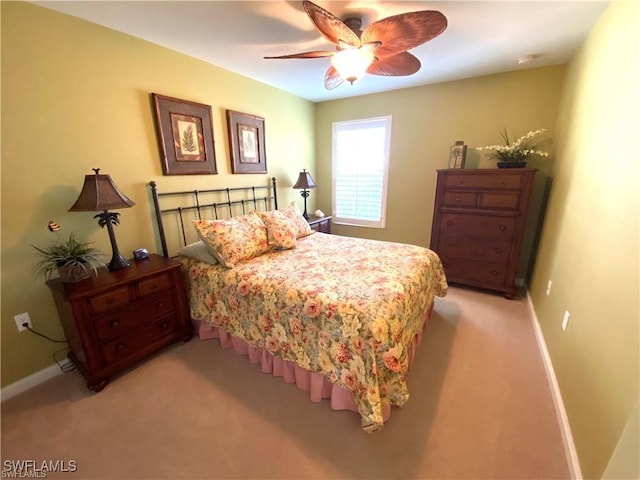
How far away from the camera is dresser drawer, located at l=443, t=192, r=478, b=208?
2.84m

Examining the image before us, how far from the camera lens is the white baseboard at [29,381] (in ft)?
5.59

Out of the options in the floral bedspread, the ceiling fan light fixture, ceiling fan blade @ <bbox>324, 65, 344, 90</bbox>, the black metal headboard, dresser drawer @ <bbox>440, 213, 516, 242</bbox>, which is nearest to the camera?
the floral bedspread

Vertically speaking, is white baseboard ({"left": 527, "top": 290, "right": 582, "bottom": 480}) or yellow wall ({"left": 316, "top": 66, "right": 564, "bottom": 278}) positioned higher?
yellow wall ({"left": 316, "top": 66, "right": 564, "bottom": 278})

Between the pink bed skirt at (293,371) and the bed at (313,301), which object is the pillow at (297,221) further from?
the pink bed skirt at (293,371)

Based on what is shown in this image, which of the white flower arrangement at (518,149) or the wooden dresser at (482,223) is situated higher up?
the white flower arrangement at (518,149)

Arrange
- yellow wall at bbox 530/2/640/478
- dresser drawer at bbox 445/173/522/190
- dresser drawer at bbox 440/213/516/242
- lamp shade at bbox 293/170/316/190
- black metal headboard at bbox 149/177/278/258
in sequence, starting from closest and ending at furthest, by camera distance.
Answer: yellow wall at bbox 530/2/640/478
black metal headboard at bbox 149/177/278/258
dresser drawer at bbox 445/173/522/190
dresser drawer at bbox 440/213/516/242
lamp shade at bbox 293/170/316/190

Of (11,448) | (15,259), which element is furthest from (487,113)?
(11,448)

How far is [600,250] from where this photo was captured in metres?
1.40

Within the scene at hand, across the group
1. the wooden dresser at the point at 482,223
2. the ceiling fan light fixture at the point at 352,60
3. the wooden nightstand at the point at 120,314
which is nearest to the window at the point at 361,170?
the wooden dresser at the point at 482,223

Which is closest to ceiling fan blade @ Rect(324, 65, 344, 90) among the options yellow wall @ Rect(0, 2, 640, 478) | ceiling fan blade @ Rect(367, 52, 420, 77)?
ceiling fan blade @ Rect(367, 52, 420, 77)

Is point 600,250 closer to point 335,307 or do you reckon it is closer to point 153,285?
point 335,307

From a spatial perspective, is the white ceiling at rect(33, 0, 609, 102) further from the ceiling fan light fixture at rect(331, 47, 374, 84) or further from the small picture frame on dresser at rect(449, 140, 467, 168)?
the small picture frame on dresser at rect(449, 140, 467, 168)

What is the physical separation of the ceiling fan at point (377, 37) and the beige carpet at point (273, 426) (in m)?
2.11

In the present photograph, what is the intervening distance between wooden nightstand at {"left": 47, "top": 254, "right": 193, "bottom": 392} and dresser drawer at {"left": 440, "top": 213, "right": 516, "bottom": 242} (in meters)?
2.78
